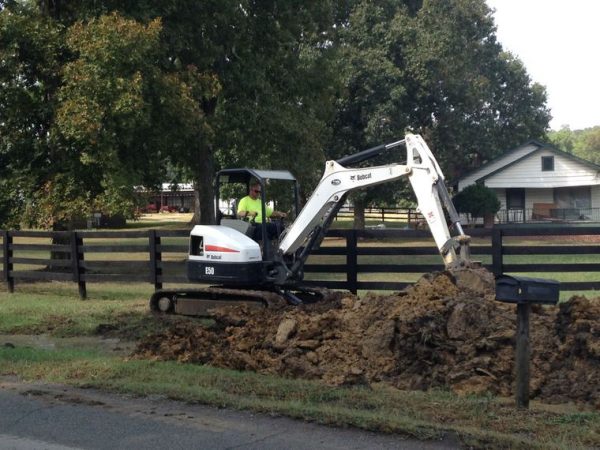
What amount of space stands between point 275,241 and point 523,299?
6.65 metres

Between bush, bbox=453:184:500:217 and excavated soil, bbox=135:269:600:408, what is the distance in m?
34.1

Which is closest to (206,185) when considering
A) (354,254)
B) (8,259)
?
(8,259)

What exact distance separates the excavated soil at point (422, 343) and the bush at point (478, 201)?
34.1m

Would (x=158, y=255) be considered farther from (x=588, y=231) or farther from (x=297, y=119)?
(x=297, y=119)

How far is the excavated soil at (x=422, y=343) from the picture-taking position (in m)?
8.14

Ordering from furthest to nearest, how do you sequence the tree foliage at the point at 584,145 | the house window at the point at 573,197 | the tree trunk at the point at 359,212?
the tree foliage at the point at 584,145 < the house window at the point at 573,197 < the tree trunk at the point at 359,212

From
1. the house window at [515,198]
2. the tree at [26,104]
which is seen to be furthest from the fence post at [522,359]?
the house window at [515,198]

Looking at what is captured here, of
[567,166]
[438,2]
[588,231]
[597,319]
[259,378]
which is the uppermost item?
[438,2]

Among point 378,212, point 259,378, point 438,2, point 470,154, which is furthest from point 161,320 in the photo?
point 378,212

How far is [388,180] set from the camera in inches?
486

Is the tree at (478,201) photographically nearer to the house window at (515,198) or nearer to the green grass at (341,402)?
the house window at (515,198)

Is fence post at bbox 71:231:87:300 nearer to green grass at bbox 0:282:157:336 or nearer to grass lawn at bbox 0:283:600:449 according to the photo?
green grass at bbox 0:282:157:336

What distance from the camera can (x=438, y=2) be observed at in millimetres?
46500

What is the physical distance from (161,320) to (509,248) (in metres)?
5.94
